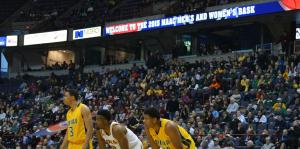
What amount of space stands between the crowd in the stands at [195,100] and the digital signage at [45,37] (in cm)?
267

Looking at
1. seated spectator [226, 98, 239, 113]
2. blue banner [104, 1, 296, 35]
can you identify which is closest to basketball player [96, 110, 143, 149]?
seated spectator [226, 98, 239, 113]

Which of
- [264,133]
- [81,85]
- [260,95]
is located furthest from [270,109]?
[81,85]

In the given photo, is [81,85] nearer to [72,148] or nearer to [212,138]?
[212,138]

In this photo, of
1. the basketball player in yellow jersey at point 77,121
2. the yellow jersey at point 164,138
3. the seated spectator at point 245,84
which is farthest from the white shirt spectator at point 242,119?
the yellow jersey at point 164,138

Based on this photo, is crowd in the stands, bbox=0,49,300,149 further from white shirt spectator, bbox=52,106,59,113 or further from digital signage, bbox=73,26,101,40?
digital signage, bbox=73,26,101,40

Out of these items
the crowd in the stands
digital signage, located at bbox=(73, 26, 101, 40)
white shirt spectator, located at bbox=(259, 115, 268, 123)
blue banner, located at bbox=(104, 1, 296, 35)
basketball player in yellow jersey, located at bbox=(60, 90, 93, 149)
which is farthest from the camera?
digital signage, located at bbox=(73, 26, 101, 40)

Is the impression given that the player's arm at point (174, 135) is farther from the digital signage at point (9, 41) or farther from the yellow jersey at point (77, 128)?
the digital signage at point (9, 41)

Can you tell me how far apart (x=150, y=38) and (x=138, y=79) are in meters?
6.53

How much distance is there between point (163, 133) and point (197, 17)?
2306cm

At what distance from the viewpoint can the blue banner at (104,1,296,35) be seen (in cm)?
2852

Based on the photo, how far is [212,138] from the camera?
19688 millimetres

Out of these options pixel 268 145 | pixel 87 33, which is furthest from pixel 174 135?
pixel 87 33

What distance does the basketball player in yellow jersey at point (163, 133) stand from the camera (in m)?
8.23

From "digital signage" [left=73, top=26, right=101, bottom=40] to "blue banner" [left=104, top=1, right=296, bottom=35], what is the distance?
0.63m
